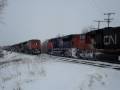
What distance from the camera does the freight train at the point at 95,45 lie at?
16.7m

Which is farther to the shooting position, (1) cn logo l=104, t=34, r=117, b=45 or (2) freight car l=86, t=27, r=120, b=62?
(1) cn logo l=104, t=34, r=117, b=45

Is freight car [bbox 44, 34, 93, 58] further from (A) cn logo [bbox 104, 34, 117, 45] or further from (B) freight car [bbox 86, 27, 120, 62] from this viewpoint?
(A) cn logo [bbox 104, 34, 117, 45]

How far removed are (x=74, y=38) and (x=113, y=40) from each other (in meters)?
10.0

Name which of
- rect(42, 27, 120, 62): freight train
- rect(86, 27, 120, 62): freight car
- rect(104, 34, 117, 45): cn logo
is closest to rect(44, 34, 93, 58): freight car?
rect(42, 27, 120, 62): freight train

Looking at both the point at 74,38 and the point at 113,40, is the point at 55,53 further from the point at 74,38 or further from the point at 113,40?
the point at 113,40

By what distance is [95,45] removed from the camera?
20312 mm

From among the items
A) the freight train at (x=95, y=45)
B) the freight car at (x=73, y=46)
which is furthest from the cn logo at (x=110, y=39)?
the freight car at (x=73, y=46)

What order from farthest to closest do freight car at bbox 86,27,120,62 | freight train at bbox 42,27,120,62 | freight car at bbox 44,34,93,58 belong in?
freight car at bbox 44,34,93,58 < freight train at bbox 42,27,120,62 < freight car at bbox 86,27,120,62

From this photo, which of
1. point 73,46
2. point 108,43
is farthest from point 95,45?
point 73,46

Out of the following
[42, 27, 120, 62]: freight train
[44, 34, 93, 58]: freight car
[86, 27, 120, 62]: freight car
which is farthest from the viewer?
[44, 34, 93, 58]: freight car

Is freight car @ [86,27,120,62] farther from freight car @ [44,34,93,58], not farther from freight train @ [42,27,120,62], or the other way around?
freight car @ [44,34,93,58]

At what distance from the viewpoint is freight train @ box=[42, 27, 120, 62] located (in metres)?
16.7

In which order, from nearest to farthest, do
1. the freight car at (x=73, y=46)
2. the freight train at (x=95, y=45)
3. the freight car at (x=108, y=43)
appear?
1. the freight car at (x=108, y=43)
2. the freight train at (x=95, y=45)
3. the freight car at (x=73, y=46)

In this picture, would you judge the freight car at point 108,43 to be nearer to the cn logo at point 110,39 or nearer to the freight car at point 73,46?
the cn logo at point 110,39
